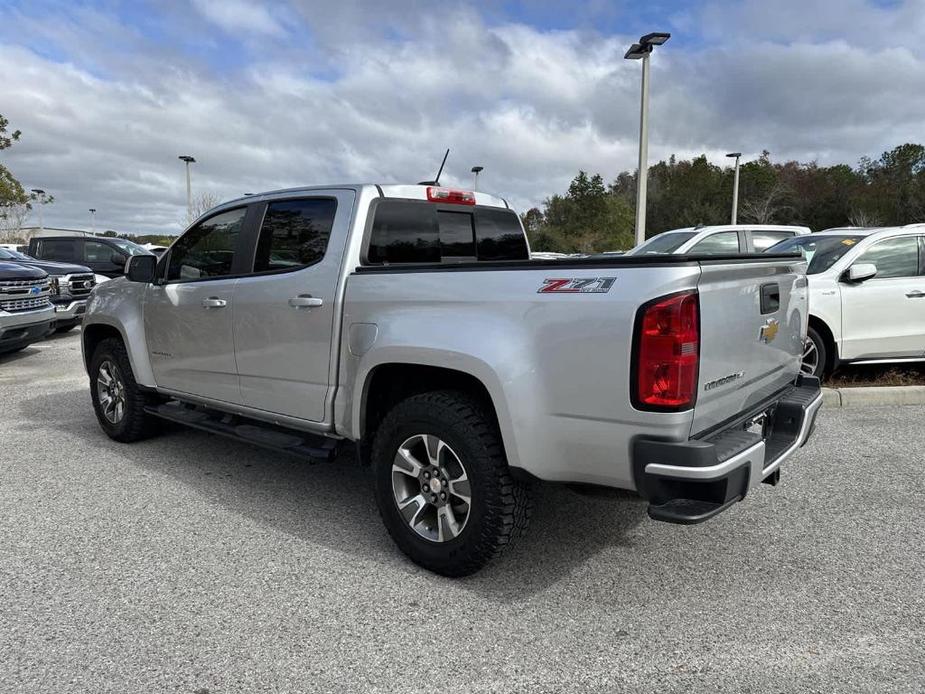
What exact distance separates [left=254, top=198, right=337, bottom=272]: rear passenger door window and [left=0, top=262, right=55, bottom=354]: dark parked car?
20.0 ft

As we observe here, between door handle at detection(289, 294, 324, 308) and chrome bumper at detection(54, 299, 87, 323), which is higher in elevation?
door handle at detection(289, 294, 324, 308)

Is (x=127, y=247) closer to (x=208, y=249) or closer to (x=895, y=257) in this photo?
(x=208, y=249)

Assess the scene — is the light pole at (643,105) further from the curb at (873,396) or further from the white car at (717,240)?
the curb at (873,396)

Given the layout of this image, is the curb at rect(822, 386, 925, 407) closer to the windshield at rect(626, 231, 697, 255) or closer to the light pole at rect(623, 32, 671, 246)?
the windshield at rect(626, 231, 697, 255)

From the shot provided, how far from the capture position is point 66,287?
38.6ft

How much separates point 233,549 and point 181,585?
0.40 metres

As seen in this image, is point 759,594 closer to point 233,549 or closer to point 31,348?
point 233,549

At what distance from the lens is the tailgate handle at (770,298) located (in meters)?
3.07

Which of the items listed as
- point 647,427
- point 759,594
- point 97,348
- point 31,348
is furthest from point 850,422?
point 31,348

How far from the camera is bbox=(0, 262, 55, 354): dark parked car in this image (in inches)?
334

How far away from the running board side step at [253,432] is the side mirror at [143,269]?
3.15 ft

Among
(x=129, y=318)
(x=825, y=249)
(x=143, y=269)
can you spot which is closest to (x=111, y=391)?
(x=129, y=318)

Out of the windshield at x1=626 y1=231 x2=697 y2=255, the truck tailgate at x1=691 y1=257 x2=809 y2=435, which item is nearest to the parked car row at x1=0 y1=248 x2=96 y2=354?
the truck tailgate at x1=691 y1=257 x2=809 y2=435

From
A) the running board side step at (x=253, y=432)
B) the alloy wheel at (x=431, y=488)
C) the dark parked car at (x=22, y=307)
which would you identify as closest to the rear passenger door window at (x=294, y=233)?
the running board side step at (x=253, y=432)
